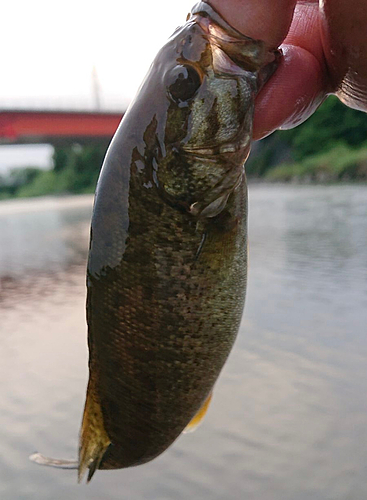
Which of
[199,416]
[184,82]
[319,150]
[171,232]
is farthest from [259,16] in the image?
[319,150]

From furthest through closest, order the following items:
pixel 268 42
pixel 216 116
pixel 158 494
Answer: pixel 158 494 < pixel 216 116 < pixel 268 42

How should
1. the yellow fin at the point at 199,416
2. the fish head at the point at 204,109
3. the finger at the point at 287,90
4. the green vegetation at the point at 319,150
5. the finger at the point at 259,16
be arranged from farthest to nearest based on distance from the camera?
1. the green vegetation at the point at 319,150
2. the yellow fin at the point at 199,416
3. the finger at the point at 287,90
4. the fish head at the point at 204,109
5. the finger at the point at 259,16

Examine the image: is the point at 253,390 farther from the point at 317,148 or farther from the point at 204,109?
the point at 317,148

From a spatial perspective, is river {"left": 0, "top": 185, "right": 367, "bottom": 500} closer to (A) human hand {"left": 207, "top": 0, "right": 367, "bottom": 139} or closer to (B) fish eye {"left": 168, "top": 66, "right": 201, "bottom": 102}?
(A) human hand {"left": 207, "top": 0, "right": 367, "bottom": 139}

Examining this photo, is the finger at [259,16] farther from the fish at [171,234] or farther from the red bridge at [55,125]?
the red bridge at [55,125]

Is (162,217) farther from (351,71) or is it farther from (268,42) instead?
(351,71)

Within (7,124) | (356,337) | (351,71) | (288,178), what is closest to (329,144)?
(288,178)

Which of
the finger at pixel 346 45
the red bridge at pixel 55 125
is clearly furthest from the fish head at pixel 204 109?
the red bridge at pixel 55 125
